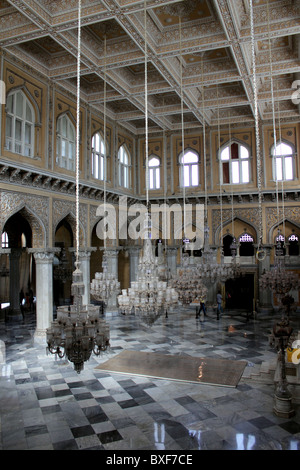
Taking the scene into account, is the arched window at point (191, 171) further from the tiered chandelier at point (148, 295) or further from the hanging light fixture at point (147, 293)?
the tiered chandelier at point (148, 295)

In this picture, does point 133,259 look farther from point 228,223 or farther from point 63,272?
point 228,223

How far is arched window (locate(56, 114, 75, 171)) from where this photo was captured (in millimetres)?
12211

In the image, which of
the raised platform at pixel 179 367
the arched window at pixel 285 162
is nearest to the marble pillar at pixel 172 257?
the arched window at pixel 285 162

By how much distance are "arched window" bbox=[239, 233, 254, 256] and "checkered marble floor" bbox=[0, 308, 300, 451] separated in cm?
691

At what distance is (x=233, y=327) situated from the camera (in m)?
13.2

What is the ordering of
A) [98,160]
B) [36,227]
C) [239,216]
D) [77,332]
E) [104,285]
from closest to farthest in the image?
[77,332] → [104,285] → [36,227] → [98,160] → [239,216]

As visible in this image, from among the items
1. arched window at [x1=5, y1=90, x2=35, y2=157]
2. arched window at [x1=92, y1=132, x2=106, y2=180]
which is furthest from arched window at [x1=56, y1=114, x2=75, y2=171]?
arched window at [x1=92, y1=132, x2=106, y2=180]

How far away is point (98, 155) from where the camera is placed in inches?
578

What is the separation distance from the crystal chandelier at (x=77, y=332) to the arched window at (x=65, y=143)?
8.10m

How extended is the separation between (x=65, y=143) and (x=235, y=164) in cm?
806

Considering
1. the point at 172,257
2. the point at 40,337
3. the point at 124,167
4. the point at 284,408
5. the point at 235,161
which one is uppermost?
the point at 235,161

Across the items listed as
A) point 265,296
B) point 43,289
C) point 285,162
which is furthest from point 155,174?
point 43,289

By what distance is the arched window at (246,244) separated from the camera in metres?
16.9
